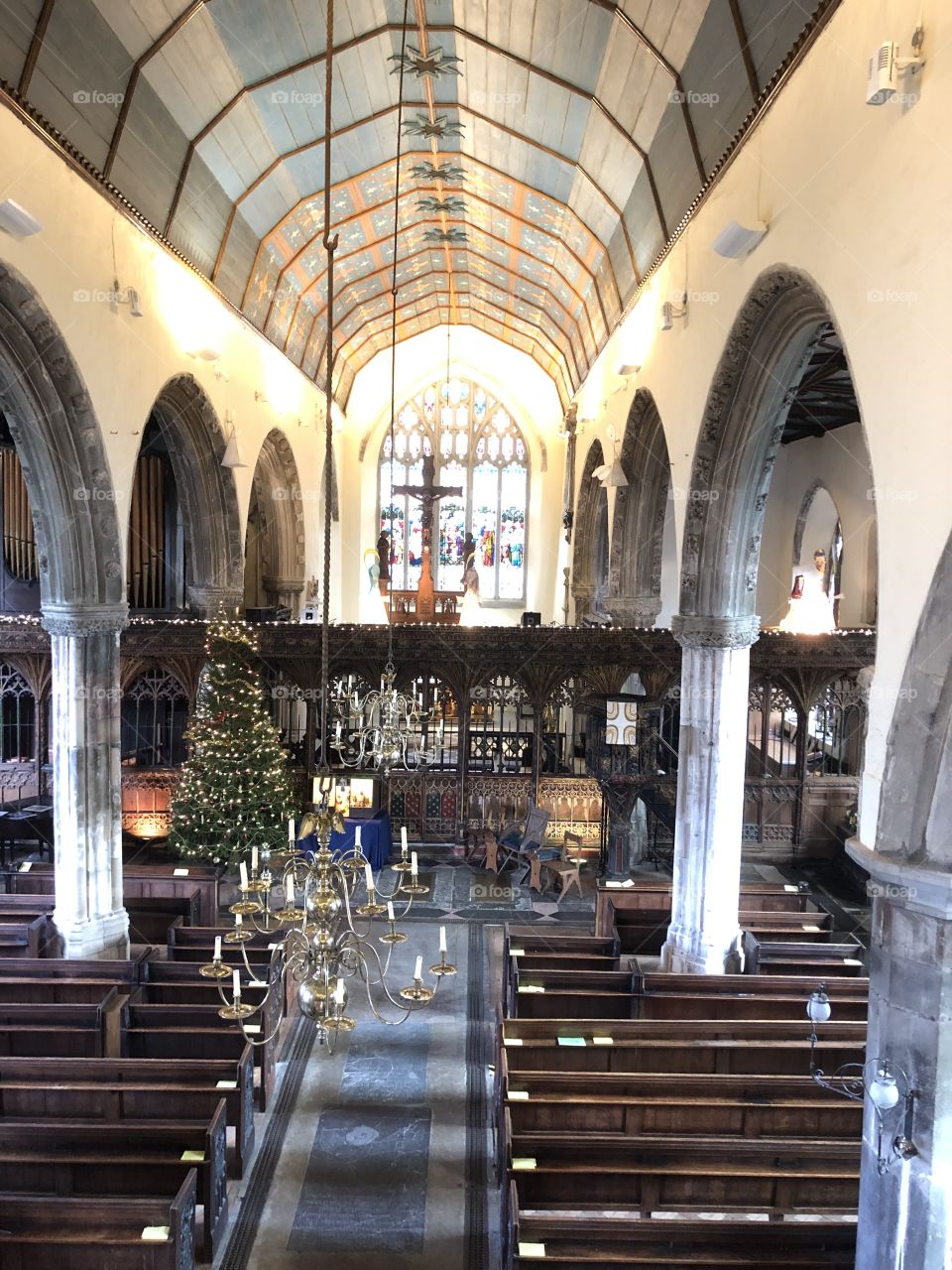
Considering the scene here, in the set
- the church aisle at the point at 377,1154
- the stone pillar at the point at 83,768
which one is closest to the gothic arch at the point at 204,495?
the stone pillar at the point at 83,768

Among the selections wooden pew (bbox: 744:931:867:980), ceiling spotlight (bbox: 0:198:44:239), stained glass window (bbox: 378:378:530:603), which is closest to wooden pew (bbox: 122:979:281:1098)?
wooden pew (bbox: 744:931:867:980)

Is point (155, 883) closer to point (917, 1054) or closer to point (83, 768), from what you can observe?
point (83, 768)

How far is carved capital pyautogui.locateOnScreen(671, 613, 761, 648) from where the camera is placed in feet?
30.3

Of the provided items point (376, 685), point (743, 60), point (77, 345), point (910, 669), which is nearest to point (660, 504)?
point (376, 685)

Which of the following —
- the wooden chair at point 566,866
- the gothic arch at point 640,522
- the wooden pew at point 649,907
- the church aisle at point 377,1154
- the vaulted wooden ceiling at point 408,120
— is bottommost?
the church aisle at point 377,1154

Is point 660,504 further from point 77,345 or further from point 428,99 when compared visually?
point 77,345

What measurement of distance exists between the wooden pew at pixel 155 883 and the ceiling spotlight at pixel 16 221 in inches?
264

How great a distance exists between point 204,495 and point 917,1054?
38.1 ft

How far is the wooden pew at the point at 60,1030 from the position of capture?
7316mm

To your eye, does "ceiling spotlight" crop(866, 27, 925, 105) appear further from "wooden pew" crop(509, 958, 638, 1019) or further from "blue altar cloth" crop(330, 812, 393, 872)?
"blue altar cloth" crop(330, 812, 393, 872)

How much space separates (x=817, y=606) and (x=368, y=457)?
45.7 ft

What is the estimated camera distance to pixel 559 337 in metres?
19.5

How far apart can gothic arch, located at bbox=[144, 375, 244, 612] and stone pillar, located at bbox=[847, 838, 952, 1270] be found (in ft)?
33.6

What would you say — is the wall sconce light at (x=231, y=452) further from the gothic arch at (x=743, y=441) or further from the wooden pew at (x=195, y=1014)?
the wooden pew at (x=195, y=1014)
